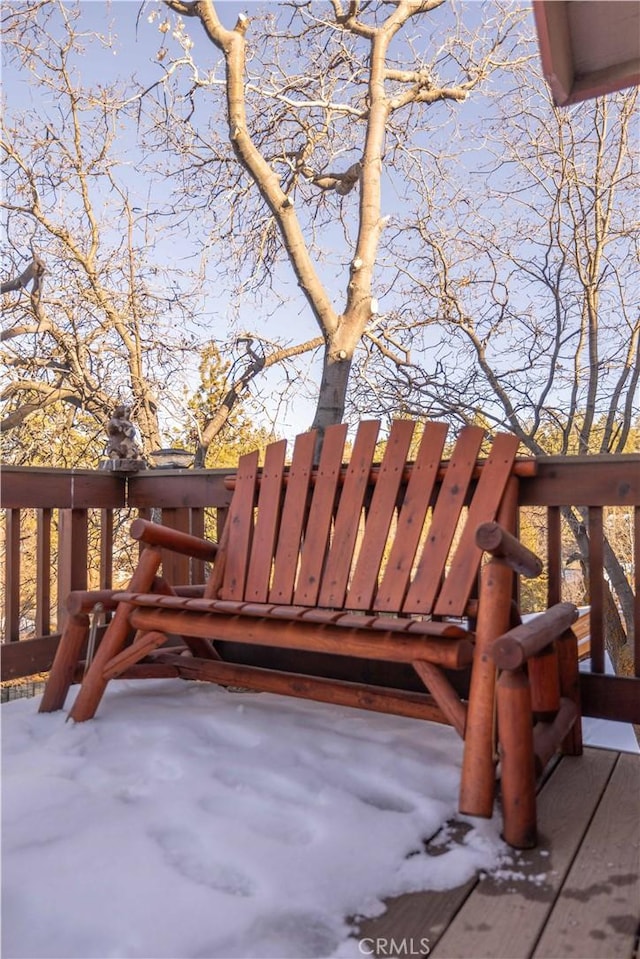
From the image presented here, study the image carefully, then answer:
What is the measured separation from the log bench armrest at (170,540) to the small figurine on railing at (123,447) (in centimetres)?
80

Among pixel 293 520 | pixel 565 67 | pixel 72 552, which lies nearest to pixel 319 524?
pixel 293 520

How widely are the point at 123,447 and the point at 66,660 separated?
43.8 inches

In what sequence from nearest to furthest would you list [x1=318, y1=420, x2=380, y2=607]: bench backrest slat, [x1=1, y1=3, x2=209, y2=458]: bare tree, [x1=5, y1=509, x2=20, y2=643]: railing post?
[x1=318, y1=420, x2=380, y2=607]: bench backrest slat → [x1=5, y1=509, x2=20, y2=643]: railing post → [x1=1, y1=3, x2=209, y2=458]: bare tree

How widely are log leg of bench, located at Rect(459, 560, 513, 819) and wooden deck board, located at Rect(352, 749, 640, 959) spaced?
5.6 inches

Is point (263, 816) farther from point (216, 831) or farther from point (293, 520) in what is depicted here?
point (293, 520)

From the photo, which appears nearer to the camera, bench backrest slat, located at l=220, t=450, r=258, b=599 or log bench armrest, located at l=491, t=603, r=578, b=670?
log bench armrest, located at l=491, t=603, r=578, b=670

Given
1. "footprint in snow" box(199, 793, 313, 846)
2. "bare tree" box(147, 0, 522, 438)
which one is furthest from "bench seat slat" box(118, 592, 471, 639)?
"bare tree" box(147, 0, 522, 438)

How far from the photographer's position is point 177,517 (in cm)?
297

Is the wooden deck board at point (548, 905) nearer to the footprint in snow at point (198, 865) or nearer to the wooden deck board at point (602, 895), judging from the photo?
the wooden deck board at point (602, 895)

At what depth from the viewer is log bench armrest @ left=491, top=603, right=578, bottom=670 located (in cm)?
141

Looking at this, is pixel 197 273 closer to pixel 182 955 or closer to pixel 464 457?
pixel 464 457

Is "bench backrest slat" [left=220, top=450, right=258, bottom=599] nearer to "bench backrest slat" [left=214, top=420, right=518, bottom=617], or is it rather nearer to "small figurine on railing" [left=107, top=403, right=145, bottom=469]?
"bench backrest slat" [left=214, top=420, right=518, bottom=617]

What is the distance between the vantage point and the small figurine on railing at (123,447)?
3.02 meters

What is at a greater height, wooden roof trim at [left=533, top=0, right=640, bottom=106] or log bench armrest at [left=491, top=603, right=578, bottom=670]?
wooden roof trim at [left=533, top=0, right=640, bottom=106]
